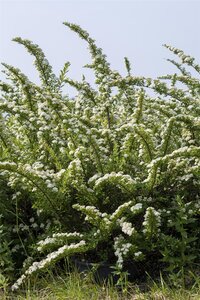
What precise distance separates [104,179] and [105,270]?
0.68 meters

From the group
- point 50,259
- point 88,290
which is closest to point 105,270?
point 88,290

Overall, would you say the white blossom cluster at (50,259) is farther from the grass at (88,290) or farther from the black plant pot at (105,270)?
the black plant pot at (105,270)

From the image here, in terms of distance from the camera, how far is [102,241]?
379cm

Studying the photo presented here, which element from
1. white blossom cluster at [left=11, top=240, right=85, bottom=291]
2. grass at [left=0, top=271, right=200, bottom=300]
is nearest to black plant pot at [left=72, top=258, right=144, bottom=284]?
grass at [left=0, top=271, right=200, bottom=300]

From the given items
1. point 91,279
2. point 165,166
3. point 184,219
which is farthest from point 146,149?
point 91,279

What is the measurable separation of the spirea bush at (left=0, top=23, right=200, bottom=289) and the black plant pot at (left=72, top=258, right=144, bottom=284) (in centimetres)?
6

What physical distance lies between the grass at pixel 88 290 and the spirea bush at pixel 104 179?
13 centimetres

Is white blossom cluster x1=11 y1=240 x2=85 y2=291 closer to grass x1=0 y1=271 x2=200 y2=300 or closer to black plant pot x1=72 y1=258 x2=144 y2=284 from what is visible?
grass x1=0 y1=271 x2=200 y2=300

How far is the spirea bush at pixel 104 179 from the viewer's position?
141 inches

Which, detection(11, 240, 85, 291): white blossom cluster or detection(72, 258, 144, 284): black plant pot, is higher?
detection(11, 240, 85, 291): white blossom cluster

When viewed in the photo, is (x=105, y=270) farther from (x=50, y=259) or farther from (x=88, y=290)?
(x=50, y=259)

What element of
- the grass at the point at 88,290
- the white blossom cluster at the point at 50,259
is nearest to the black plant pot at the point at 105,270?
the grass at the point at 88,290

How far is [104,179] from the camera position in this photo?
3508 mm

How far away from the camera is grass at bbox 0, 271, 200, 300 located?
3373 millimetres
